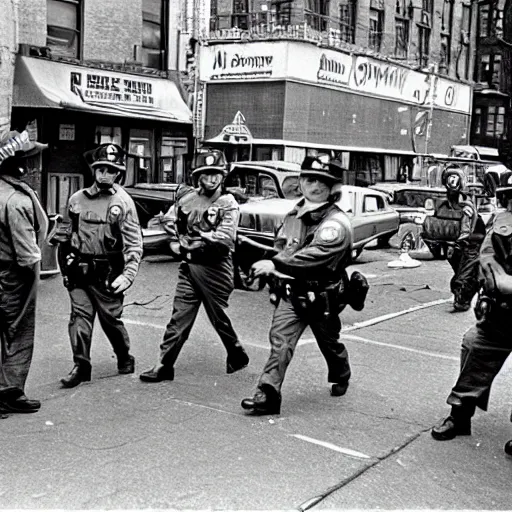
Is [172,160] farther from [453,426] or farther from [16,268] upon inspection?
[453,426]

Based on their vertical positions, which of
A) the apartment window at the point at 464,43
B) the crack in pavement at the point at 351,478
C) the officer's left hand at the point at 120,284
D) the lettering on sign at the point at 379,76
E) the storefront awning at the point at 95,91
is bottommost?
the crack in pavement at the point at 351,478

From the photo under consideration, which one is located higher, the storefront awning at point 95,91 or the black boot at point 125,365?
the storefront awning at point 95,91

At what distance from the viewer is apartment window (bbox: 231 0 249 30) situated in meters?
27.5

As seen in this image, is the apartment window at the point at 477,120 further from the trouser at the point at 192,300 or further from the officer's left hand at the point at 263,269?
the officer's left hand at the point at 263,269

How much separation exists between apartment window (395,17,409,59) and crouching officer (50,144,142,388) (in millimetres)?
28481

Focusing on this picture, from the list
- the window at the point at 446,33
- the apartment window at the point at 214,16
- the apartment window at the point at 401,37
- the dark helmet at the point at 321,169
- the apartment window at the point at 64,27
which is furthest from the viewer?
the window at the point at 446,33

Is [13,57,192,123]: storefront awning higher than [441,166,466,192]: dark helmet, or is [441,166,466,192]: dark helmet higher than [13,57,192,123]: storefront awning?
[13,57,192,123]: storefront awning

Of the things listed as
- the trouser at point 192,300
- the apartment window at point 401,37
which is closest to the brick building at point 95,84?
the trouser at point 192,300

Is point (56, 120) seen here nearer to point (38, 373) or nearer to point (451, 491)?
point (38, 373)

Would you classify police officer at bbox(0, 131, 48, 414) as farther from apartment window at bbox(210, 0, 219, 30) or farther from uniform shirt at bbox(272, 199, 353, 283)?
apartment window at bbox(210, 0, 219, 30)

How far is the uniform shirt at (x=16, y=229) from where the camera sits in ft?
17.9

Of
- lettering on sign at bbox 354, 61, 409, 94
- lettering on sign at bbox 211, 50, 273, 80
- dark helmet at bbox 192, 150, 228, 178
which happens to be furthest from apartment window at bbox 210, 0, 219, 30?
dark helmet at bbox 192, 150, 228, 178

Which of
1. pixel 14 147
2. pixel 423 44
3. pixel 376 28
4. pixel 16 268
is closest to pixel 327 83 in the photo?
pixel 376 28

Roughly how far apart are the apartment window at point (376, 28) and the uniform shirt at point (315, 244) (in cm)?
2720
